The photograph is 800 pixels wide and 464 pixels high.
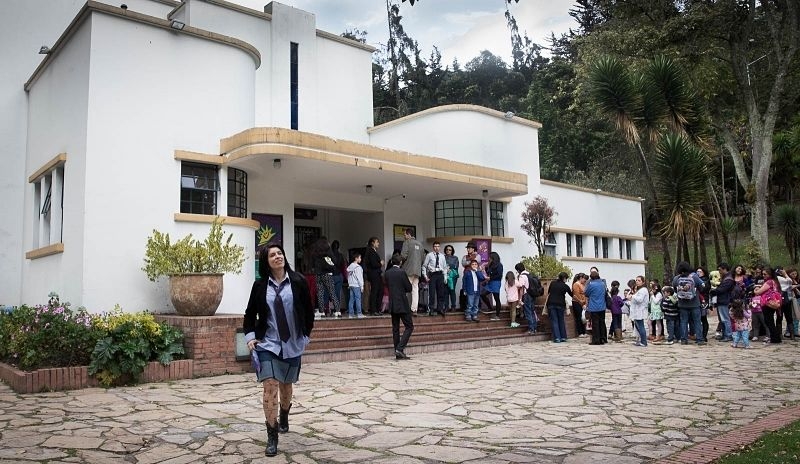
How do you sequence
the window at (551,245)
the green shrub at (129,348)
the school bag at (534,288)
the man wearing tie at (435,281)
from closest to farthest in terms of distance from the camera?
the green shrub at (129,348)
the man wearing tie at (435,281)
the school bag at (534,288)
the window at (551,245)

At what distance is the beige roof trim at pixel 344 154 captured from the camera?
1112cm

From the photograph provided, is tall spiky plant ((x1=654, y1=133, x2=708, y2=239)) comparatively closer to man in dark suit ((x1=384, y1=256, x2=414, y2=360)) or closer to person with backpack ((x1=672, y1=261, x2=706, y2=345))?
person with backpack ((x1=672, y1=261, x2=706, y2=345))

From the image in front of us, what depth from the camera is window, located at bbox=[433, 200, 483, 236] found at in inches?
676

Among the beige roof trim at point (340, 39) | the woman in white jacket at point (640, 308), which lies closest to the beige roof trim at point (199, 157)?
the beige roof trim at point (340, 39)

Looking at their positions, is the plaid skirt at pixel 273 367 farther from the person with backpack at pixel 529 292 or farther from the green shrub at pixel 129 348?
the person with backpack at pixel 529 292

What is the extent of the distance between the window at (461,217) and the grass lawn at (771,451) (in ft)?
39.4

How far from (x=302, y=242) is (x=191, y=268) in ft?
21.1

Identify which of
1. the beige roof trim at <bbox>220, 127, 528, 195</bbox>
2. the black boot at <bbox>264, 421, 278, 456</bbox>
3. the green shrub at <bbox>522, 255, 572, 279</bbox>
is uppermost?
the beige roof trim at <bbox>220, 127, 528, 195</bbox>

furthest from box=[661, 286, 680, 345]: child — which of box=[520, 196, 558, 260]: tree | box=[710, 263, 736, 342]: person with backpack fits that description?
box=[520, 196, 558, 260]: tree

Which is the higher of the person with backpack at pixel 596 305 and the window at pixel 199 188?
the window at pixel 199 188

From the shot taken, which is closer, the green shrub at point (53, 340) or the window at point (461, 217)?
the green shrub at point (53, 340)

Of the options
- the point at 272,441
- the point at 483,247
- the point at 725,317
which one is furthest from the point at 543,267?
the point at 272,441

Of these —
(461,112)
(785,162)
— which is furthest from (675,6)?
(785,162)


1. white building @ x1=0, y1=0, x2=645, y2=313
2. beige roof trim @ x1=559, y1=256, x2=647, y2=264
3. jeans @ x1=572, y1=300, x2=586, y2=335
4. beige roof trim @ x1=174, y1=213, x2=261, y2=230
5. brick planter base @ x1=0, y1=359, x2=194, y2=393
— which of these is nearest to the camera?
brick planter base @ x1=0, y1=359, x2=194, y2=393
